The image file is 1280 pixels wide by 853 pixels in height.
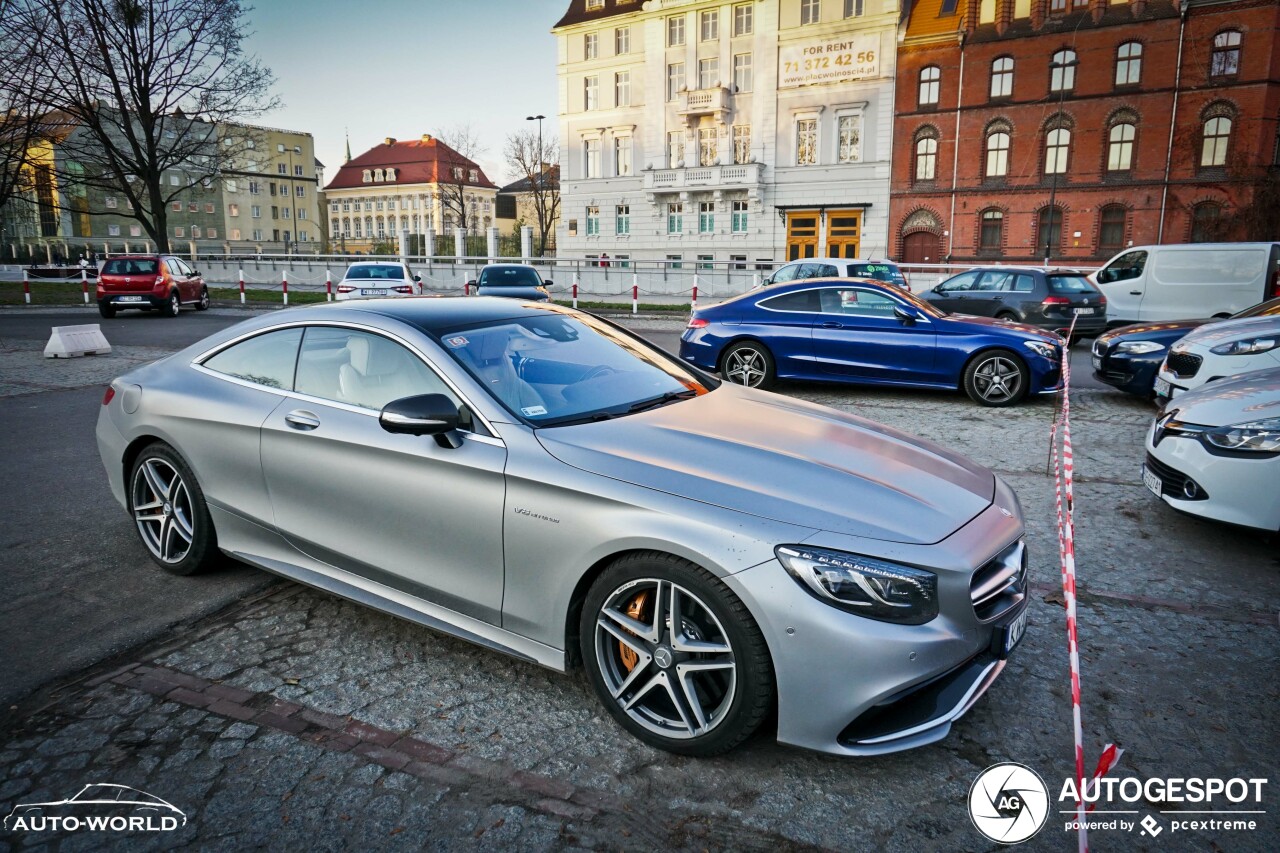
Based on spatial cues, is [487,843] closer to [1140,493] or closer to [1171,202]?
[1140,493]

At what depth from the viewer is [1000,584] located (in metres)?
2.80

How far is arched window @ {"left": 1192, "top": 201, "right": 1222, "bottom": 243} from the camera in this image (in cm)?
3509

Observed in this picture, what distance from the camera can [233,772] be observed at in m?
2.74

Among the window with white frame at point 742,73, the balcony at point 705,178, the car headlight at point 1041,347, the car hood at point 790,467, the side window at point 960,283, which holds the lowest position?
the car headlight at point 1041,347

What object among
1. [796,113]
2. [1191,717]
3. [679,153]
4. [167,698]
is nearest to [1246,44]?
[796,113]

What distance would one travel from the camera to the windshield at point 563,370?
339 centimetres

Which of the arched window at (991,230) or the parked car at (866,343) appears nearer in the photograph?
the parked car at (866,343)

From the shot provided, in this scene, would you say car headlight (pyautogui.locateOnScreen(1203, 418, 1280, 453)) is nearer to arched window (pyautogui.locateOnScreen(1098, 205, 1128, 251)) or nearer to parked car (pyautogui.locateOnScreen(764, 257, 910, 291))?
parked car (pyautogui.locateOnScreen(764, 257, 910, 291))

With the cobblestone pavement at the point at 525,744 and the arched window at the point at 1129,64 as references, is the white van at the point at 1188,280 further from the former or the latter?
the arched window at the point at 1129,64

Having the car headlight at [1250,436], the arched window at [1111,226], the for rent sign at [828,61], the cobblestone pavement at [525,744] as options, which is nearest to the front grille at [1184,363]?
the car headlight at [1250,436]

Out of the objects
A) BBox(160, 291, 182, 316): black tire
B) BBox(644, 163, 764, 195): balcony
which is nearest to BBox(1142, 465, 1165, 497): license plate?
BBox(160, 291, 182, 316): black tire

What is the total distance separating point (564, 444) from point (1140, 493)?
5.01 metres

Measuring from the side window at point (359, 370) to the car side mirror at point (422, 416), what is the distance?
14cm

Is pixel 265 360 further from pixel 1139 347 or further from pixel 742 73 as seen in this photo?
pixel 742 73
